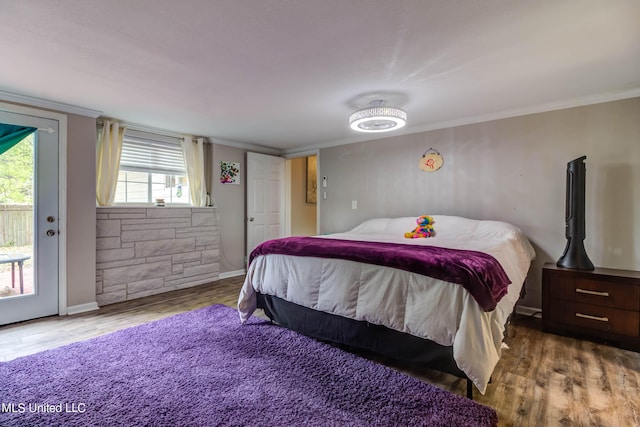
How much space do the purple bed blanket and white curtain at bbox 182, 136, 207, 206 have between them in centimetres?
258

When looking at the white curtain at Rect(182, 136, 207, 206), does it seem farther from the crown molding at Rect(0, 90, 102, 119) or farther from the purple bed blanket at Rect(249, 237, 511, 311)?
the purple bed blanket at Rect(249, 237, 511, 311)

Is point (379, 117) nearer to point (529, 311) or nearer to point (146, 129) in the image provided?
point (529, 311)

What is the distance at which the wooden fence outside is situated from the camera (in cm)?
278

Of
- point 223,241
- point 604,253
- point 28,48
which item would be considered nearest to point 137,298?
point 223,241

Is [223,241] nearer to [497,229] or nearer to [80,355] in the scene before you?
[80,355]

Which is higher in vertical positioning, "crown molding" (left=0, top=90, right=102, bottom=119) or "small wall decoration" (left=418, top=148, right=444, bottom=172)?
"crown molding" (left=0, top=90, right=102, bottom=119)

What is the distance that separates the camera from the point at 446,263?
70.6 inches

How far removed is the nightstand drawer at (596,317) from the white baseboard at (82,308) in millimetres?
4548

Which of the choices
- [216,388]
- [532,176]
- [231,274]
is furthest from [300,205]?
[216,388]

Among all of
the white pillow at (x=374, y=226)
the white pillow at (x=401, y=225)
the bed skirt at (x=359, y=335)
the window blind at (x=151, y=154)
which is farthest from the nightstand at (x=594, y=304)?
the window blind at (x=151, y=154)

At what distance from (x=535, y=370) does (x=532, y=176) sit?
198 cm

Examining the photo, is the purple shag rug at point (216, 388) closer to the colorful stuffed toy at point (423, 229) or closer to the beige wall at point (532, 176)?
the colorful stuffed toy at point (423, 229)

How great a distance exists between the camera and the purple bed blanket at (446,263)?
1674mm

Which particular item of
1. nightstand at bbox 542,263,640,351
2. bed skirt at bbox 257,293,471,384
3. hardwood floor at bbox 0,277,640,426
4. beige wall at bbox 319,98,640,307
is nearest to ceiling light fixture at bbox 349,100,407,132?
beige wall at bbox 319,98,640,307
